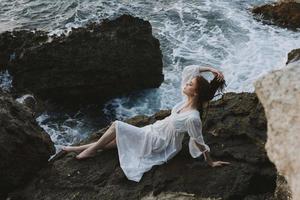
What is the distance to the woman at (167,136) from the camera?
6445 mm

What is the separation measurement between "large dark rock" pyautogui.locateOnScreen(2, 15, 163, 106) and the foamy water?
1.72ft

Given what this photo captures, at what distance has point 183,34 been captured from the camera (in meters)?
15.5

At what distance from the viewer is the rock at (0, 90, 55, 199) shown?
6.57m

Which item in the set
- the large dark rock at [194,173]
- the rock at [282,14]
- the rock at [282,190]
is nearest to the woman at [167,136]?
the large dark rock at [194,173]

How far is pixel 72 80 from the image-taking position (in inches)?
431

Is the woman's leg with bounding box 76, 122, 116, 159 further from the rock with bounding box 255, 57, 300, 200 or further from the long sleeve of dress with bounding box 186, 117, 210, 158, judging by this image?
the rock with bounding box 255, 57, 300, 200

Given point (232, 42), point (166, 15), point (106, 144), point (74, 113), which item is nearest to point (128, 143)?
point (106, 144)

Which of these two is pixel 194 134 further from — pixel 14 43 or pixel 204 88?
pixel 14 43

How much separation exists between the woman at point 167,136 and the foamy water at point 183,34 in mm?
3667

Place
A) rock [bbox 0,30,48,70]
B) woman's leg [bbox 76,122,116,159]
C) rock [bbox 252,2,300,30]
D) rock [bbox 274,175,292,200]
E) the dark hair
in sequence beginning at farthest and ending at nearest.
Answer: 1. rock [bbox 252,2,300,30]
2. rock [bbox 0,30,48,70]
3. woman's leg [bbox 76,122,116,159]
4. the dark hair
5. rock [bbox 274,175,292,200]

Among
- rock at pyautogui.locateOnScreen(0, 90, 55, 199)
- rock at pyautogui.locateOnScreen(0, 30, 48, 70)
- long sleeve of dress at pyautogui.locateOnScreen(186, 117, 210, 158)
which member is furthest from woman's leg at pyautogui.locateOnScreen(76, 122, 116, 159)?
rock at pyautogui.locateOnScreen(0, 30, 48, 70)

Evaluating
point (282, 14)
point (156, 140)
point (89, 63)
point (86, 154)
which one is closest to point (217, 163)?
point (156, 140)

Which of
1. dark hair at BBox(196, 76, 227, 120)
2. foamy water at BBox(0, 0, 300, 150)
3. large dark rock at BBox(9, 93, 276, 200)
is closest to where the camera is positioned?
large dark rock at BBox(9, 93, 276, 200)

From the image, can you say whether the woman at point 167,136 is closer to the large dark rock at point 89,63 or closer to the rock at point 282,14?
the large dark rock at point 89,63
